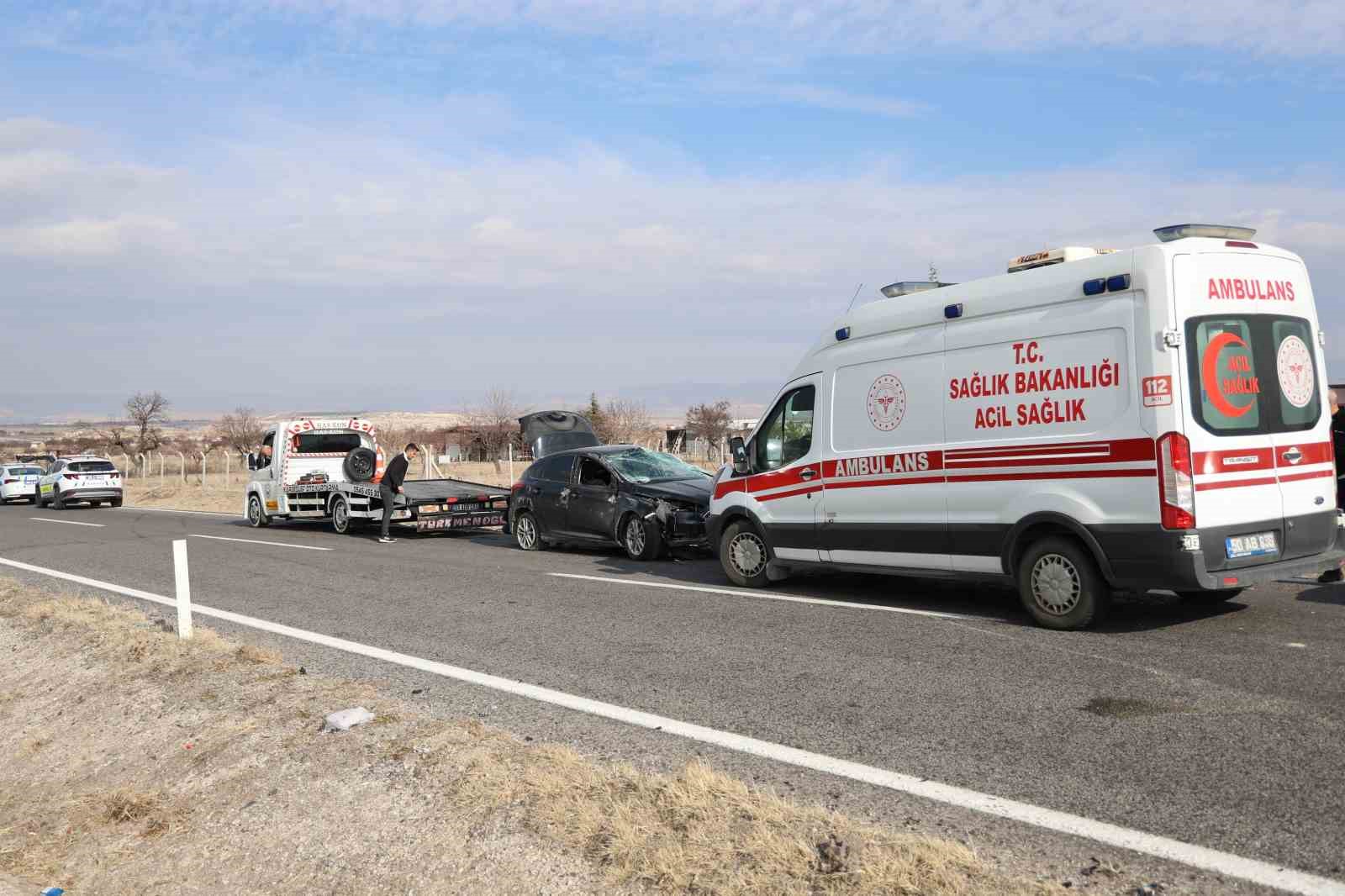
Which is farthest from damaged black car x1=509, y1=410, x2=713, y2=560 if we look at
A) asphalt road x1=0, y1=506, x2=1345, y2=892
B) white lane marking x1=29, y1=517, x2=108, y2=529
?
white lane marking x1=29, y1=517, x2=108, y2=529

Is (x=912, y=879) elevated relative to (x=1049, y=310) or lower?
lower

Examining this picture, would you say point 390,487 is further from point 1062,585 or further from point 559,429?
point 1062,585

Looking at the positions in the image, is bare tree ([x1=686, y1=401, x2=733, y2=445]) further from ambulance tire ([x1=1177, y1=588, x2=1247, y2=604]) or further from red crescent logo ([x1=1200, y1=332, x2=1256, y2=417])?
red crescent logo ([x1=1200, y1=332, x2=1256, y2=417])

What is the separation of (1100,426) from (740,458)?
4240 millimetres

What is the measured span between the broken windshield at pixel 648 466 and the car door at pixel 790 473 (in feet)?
14.0

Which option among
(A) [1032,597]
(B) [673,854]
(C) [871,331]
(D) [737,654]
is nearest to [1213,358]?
(A) [1032,597]

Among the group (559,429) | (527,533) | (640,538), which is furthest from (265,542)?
(559,429)

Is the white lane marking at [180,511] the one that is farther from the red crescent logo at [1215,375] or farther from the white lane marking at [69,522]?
the red crescent logo at [1215,375]

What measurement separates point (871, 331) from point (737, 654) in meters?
3.47

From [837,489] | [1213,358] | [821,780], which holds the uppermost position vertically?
[1213,358]

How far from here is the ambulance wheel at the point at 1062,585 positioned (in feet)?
26.2

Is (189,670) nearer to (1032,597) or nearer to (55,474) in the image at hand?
(1032,597)

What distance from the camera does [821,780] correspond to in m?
5.01

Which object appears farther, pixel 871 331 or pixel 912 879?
pixel 871 331
